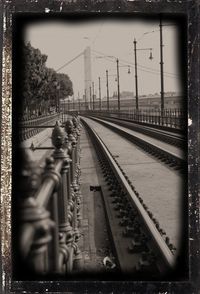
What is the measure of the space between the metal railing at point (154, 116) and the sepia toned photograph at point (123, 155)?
1 centimetres

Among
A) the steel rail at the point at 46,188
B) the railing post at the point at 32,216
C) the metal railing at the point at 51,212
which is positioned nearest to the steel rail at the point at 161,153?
the metal railing at the point at 51,212

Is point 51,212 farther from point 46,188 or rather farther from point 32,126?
point 32,126

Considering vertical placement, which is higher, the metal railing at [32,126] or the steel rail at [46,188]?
the metal railing at [32,126]

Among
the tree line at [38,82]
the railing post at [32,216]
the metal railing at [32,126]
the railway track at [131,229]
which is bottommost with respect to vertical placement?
the railway track at [131,229]

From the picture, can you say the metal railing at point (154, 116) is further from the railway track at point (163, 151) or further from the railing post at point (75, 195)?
the railing post at point (75, 195)

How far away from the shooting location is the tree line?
1.80m

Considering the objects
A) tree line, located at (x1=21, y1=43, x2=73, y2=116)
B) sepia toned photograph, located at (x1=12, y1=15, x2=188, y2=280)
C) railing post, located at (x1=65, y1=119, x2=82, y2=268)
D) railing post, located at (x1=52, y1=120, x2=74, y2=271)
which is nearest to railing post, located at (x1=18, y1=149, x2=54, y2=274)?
sepia toned photograph, located at (x1=12, y1=15, x2=188, y2=280)

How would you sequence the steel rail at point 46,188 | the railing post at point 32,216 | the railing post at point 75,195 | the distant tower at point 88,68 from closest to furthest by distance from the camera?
the railing post at point 32,216 → the steel rail at point 46,188 → the railing post at point 75,195 → the distant tower at point 88,68

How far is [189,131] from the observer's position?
5.70 feet

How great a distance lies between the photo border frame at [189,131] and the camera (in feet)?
5.38

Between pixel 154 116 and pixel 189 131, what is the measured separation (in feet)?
2.48

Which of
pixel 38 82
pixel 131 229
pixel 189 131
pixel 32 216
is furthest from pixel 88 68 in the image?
pixel 32 216

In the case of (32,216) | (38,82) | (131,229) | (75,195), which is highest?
(38,82)

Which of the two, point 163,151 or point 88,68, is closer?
point 88,68
